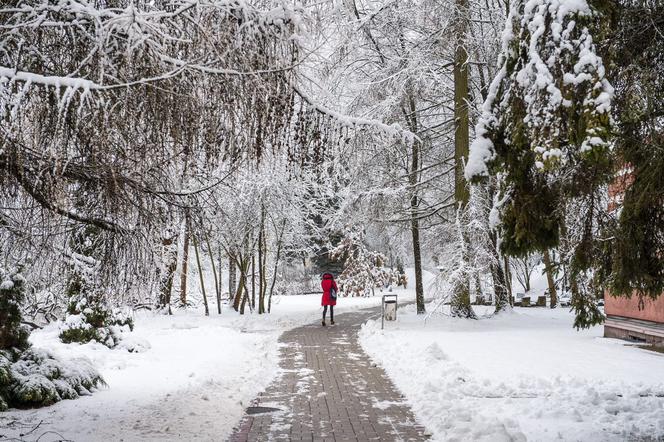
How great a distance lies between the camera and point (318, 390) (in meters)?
9.23

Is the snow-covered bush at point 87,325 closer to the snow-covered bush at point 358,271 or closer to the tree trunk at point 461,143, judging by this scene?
the tree trunk at point 461,143

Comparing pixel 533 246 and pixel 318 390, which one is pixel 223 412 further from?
pixel 533 246

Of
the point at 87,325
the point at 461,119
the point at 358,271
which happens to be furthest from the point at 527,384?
the point at 358,271

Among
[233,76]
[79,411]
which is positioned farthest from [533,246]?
[79,411]

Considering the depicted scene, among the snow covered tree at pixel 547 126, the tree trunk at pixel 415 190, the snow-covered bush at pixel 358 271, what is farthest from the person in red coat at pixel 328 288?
the snow-covered bush at pixel 358 271

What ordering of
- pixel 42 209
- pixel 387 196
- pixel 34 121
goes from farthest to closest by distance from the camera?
1. pixel 387 196
2. pixel 42 209
3. pixel 34 121

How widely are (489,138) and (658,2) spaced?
191 centimetres

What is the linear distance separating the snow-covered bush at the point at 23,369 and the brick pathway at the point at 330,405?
248cm

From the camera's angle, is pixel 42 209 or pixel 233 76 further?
pixel 42 209

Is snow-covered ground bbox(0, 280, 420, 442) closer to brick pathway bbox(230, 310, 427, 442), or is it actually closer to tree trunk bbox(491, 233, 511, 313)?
brick pathway bbox(230, 310, 427, 442)

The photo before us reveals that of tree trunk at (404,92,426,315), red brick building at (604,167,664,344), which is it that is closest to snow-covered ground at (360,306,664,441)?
red brick building at (604,167,664,344)

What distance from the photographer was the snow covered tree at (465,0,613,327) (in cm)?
427

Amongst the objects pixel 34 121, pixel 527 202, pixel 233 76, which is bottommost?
pixel 527 202

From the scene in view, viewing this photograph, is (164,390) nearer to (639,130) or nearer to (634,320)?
(639,130)
